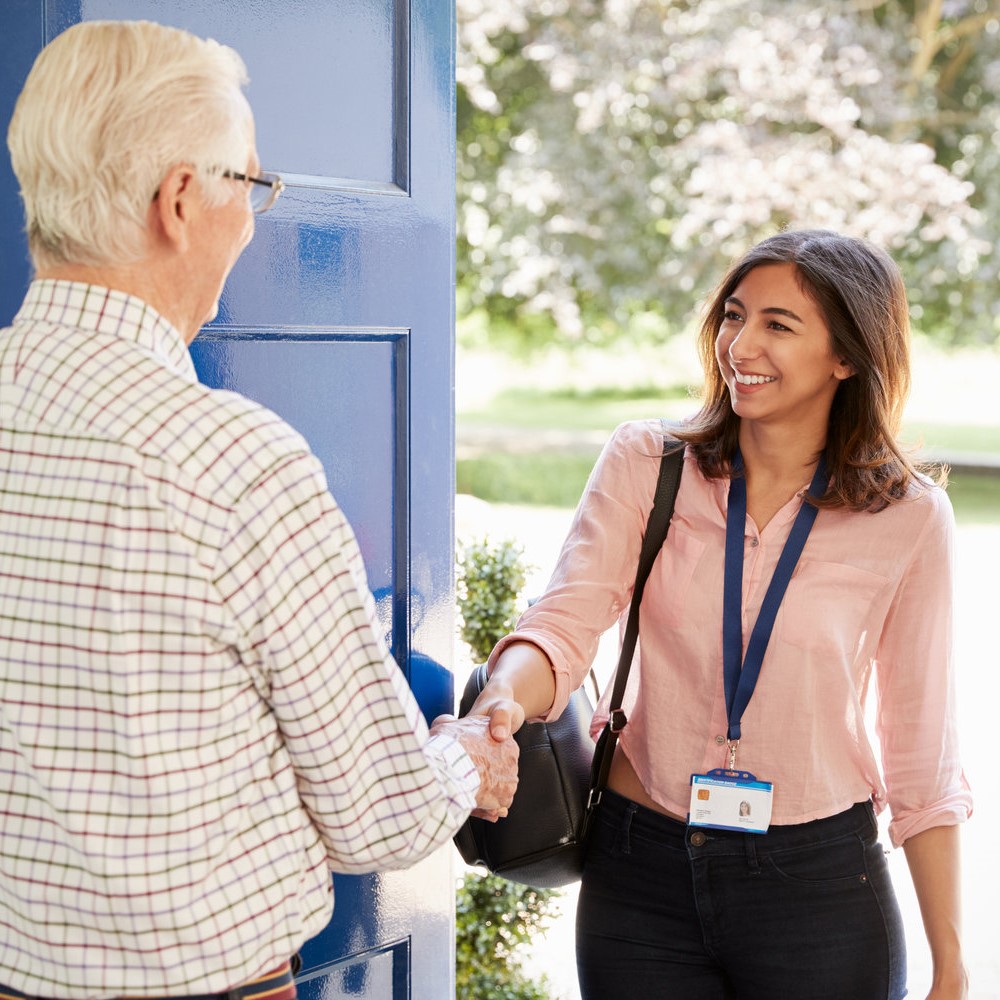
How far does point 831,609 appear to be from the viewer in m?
1.99

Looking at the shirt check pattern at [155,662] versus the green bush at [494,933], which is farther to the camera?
the green bush at [494,933]

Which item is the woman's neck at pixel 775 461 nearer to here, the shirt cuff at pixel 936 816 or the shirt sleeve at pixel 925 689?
the shirt sleeve at pixel 925 689

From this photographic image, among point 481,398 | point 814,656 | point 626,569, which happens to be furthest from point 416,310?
point 481,398

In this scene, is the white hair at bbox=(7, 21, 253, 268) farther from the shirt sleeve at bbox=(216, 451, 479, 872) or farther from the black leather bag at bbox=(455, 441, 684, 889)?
the black leather bag at bbox=(455, 441, 684, 889)

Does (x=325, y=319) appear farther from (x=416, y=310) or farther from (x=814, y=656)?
(x=814, y=656)

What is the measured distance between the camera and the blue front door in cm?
192

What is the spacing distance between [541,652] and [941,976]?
76 cm

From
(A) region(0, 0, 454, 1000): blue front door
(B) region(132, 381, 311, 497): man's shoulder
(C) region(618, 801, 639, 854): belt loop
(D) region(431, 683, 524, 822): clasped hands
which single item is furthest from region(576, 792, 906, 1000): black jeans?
(B) region(132, 381, 311, 497): man's shoulder

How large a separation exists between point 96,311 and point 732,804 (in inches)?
45.2

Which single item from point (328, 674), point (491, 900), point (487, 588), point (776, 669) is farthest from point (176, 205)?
point (491, 900)

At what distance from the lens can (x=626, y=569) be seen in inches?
82.4

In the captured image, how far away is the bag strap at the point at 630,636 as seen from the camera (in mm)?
2064

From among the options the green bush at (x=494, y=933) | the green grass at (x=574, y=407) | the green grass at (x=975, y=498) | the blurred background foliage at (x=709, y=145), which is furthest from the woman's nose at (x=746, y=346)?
the green grass at (x=574, y=407)

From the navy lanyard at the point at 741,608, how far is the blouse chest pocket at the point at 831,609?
0.02m
